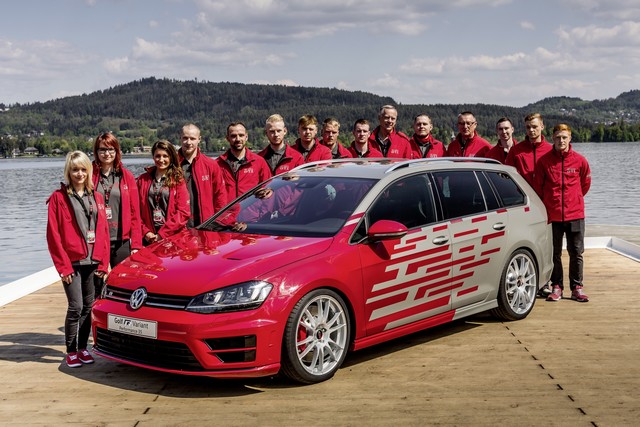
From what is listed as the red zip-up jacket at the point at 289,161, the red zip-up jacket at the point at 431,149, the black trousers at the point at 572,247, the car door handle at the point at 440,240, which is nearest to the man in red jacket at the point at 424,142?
the red zip-up jacket at the point at 431,149

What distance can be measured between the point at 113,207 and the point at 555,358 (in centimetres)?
393

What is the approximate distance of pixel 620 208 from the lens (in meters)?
45.0

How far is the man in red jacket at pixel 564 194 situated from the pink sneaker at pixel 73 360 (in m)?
5.12

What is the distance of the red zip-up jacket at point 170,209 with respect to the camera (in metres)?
7.52

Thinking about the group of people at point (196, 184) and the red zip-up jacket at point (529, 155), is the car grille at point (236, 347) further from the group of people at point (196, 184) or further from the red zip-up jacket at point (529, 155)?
the red zip-up jacket at point (529, 155)

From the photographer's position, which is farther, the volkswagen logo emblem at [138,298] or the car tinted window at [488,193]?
the car tinted window at [488,193]

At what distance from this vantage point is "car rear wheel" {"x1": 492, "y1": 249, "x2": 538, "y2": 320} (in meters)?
7.59

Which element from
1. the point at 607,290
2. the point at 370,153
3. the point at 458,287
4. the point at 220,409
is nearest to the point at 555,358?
the point at 458,287

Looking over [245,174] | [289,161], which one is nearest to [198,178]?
[245,174]

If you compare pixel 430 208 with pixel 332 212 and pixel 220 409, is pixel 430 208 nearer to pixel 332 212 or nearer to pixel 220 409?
pixel 332 212

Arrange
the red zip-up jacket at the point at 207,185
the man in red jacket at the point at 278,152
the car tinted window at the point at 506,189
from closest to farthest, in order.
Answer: the car tinted window at the point at 506,189 < the red zip-up jacket at the point at 207,185 < the man in red jacket at the point at 278,152

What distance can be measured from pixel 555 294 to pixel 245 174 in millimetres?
3703

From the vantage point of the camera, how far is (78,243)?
638 centimetres

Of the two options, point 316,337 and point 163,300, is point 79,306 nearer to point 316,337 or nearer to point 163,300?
point 163,300
